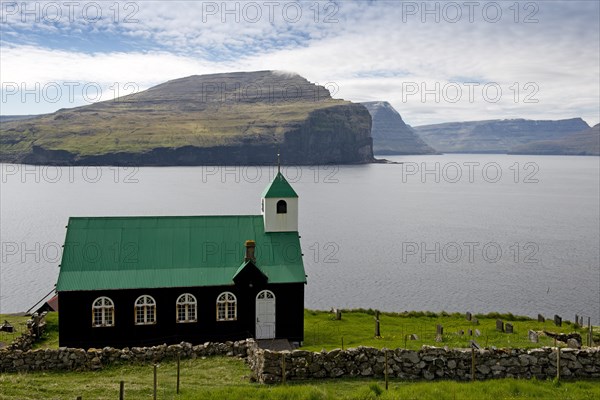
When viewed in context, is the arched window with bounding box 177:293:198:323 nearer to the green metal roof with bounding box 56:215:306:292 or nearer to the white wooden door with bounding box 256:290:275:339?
the green metal roof with bounding box 56:215:306:292

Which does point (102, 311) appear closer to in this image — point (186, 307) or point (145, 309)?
point (145, 309)

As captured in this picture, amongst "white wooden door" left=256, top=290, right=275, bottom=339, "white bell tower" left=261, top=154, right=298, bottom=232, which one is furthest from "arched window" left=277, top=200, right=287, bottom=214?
"white wooden door" left=256, top=290, right=275, bottom=339

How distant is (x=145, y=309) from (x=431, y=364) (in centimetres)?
2030

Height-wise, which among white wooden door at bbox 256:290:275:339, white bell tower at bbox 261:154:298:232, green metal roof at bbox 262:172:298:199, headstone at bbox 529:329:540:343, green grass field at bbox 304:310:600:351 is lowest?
green grass field at bbox 304:310:600:351

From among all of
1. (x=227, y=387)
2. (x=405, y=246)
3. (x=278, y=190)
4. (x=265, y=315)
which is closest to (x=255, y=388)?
(x=227, y=387)

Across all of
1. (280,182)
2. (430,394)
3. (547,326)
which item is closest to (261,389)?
(430,394)

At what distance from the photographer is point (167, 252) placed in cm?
3888

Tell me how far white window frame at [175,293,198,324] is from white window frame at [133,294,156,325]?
4.84 feet

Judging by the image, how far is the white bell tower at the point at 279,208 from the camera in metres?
41.5

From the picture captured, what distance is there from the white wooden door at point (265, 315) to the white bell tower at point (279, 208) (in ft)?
16.3

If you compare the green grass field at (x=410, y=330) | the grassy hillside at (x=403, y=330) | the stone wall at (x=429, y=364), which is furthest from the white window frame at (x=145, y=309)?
the stone wall at (x=429, y=364)

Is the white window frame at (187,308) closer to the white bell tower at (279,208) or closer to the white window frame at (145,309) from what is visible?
the white window frame at (145,309)

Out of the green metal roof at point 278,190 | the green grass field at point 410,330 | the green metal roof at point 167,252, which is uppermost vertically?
the green metal roof at point 278,190

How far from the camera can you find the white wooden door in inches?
1526
